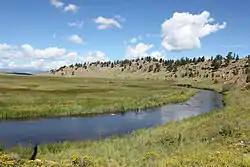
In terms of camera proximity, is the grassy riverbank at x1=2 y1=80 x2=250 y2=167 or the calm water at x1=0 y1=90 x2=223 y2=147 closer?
the grassy riverbank at x1=2 y1=80 x2=250 y2=167

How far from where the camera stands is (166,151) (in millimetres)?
20281

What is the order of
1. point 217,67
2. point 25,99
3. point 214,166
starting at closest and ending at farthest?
point 214,166 < point 25,99 < point 217,67

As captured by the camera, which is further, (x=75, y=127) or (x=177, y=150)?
(x=75, y=127)

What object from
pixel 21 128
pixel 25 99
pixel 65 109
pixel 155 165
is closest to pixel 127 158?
pixel 155 165

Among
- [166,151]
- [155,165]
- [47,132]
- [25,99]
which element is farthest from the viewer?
[25,99]

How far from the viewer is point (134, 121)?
43.2m

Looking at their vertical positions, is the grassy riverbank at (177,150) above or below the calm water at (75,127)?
above

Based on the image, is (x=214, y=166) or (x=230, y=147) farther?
(x=230, y=147)

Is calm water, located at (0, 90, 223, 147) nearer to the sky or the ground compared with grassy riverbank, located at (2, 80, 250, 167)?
nearer to the ground

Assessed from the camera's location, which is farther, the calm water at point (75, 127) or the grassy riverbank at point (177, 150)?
the calm water at point (75, 127)

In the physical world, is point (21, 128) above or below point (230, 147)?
below

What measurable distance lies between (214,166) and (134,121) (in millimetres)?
29126

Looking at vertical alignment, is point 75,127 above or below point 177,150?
below

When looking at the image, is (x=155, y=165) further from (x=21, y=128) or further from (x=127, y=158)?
(x=21, y=128)
